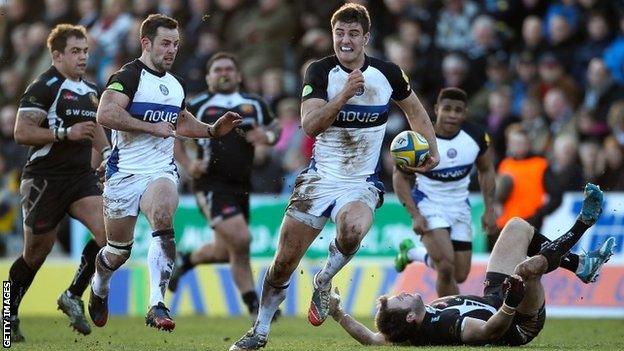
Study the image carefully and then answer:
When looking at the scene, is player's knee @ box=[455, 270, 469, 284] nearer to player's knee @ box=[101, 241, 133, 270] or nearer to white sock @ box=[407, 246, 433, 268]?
white sock @ box=[407, 246, 433, 268]

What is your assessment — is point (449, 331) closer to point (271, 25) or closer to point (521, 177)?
point (521, 177)

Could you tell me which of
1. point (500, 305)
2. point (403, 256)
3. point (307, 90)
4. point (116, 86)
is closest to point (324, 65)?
point (307, 90)

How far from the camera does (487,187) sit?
14266 millimetres

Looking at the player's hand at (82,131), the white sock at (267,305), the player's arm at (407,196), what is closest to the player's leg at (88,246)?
the player's hand at (82,131)

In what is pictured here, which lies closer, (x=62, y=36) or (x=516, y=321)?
(x=516, y=321)

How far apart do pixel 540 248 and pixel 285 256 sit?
7.43 ft

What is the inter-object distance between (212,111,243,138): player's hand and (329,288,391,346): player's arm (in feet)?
5.65

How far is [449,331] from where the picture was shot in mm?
10914

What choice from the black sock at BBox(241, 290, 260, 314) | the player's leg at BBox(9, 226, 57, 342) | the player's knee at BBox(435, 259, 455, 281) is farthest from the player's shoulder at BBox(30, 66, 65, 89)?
the player's knee at BBox(435, 259, 455, 281)

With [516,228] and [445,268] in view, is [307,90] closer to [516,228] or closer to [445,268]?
[516,228]

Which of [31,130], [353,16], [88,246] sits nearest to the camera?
[353,16]

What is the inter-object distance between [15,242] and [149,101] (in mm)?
11264

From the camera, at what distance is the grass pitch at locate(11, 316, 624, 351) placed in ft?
38.6

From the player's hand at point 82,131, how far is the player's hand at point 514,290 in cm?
450
